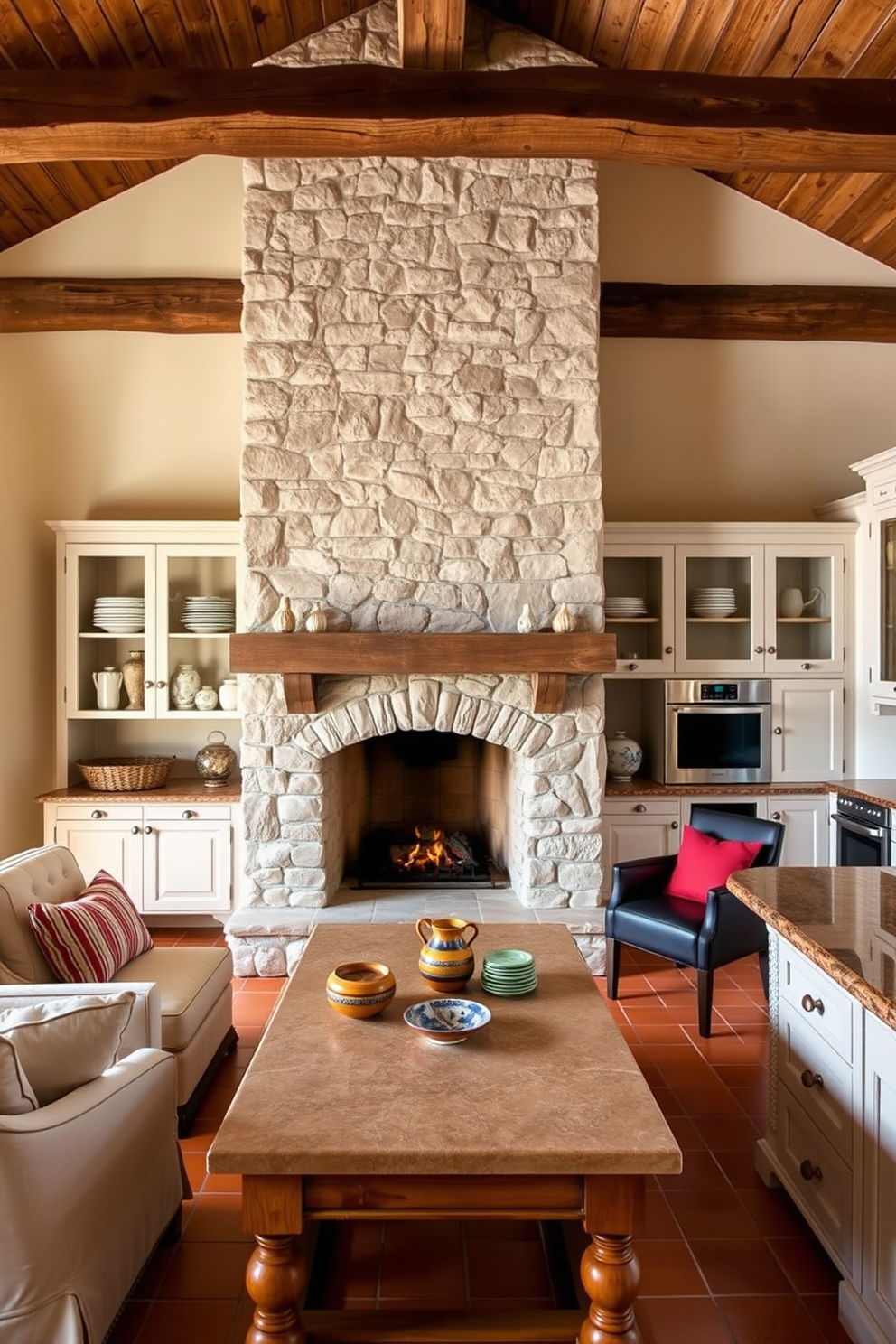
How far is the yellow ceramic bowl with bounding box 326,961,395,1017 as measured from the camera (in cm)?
227

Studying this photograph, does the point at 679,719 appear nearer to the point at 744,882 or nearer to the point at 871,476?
the point at 871,476

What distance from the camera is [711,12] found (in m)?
3.97

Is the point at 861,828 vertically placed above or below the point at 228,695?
below

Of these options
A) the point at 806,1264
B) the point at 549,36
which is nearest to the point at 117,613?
the point at 549,36

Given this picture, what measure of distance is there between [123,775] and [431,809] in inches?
69.4

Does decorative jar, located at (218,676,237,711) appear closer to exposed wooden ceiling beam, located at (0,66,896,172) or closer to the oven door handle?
exposed wooden ceiling beam, located at (0,66,896,172)

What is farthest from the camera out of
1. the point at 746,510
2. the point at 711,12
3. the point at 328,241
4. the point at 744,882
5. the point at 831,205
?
the point at 746,510

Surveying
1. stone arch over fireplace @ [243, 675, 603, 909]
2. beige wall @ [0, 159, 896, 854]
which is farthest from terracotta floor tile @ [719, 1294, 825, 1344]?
beige wall @ [0, 159, 896, 854]

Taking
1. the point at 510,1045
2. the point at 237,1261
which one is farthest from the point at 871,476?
the point at 237,1261

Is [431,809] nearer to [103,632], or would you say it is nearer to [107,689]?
[107,689]

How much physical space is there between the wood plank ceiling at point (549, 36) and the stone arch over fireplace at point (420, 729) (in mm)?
2651

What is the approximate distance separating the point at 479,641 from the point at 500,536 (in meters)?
0.57

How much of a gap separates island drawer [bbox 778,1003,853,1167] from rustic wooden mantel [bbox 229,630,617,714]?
198 cm

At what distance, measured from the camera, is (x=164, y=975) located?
3.03 meters
